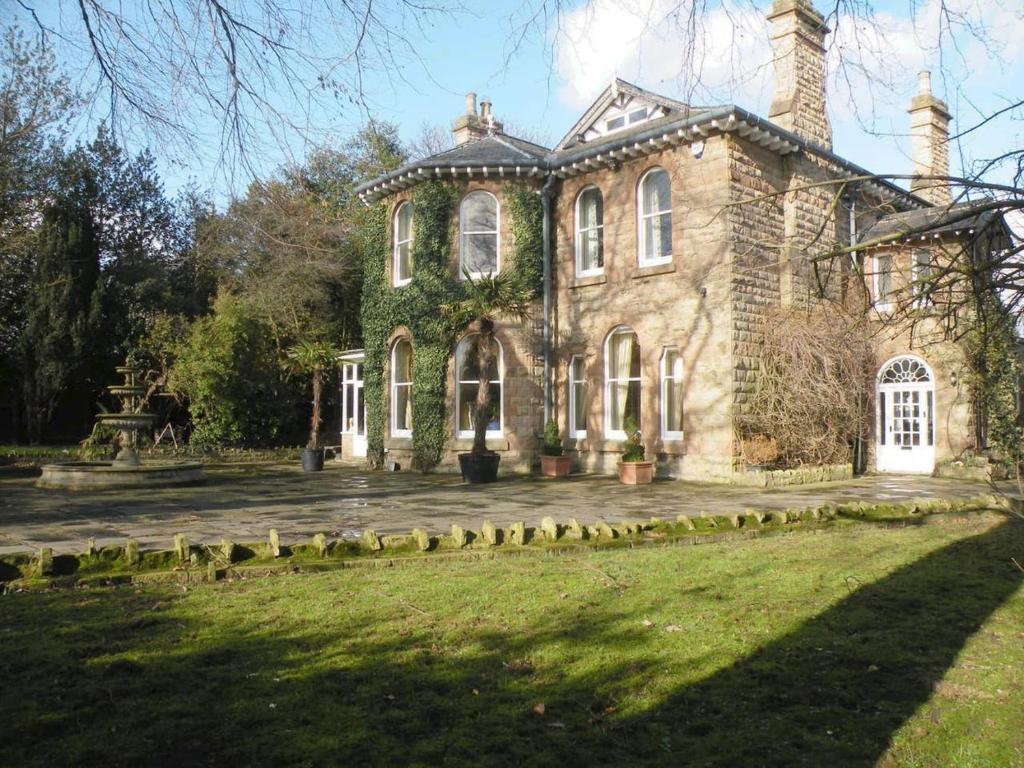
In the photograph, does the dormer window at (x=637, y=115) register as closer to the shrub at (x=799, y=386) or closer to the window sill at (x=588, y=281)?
the window sill at (x=588, y=281)

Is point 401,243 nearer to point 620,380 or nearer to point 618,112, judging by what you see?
point 618,112

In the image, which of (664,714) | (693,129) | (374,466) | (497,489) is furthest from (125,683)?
(374,466)

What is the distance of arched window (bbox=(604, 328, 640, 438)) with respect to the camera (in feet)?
57.8

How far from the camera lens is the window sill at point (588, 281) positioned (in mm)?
17969

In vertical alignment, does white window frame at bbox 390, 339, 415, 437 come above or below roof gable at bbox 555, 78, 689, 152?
below

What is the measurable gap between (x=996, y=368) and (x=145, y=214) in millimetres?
29752

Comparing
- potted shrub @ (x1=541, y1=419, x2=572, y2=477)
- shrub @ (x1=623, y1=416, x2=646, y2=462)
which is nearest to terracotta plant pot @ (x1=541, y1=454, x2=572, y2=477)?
potted shrub @ (x1=541, y1=419, x2=572, y2=477)

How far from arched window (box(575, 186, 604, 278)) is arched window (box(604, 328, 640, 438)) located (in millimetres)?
1687

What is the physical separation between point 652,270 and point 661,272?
24cm

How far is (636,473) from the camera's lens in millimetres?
15367

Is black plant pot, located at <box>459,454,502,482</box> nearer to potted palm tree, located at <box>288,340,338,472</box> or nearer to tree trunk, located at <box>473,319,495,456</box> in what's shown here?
tree trunk, located at <box>473,319,495,456</box>

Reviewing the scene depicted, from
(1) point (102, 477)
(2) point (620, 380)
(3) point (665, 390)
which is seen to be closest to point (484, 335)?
(2) point (620, 380)

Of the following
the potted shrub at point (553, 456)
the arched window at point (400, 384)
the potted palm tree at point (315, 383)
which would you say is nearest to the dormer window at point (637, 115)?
the potted shrub at point (553, 456)

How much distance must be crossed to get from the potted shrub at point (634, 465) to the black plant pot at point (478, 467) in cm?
255
